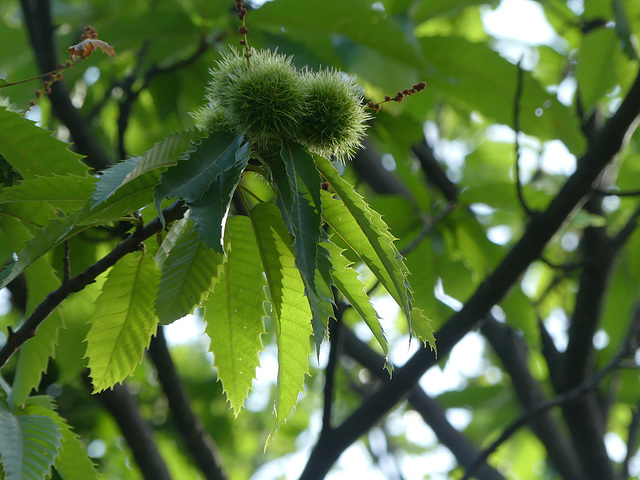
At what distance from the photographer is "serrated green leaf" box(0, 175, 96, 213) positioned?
0.97 metres

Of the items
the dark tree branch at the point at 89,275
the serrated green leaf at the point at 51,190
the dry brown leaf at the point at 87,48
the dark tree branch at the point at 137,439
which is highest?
the dry brown leaf at the point at 87,48

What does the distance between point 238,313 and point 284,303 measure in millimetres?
94

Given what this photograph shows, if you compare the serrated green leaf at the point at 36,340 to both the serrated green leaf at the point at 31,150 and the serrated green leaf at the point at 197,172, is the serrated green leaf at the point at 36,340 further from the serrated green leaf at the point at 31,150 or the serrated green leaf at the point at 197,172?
the serrated green leaf at the point at 197,172

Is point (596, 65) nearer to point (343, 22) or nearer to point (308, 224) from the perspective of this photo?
point (343, 22)

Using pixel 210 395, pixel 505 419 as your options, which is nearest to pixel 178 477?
pixel 210 395

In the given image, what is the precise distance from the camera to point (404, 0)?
6.66 ft

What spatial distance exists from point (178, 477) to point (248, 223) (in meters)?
2.75

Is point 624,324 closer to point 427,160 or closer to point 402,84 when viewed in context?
point 427,160

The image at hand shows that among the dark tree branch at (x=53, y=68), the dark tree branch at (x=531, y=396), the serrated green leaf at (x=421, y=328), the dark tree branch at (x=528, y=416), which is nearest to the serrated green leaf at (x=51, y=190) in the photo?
the serrated green leaf at (x=421, y=328)

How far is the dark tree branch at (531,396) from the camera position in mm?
2824

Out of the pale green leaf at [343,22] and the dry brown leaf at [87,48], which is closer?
the dry brown leaf at [87,48]

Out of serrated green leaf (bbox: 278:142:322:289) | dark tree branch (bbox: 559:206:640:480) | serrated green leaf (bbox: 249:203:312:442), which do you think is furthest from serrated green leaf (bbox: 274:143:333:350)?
dark tree branch (bbox: 559:206:640:480)

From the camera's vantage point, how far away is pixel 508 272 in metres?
1.80

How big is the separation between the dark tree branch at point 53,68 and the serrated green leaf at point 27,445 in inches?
47.4
